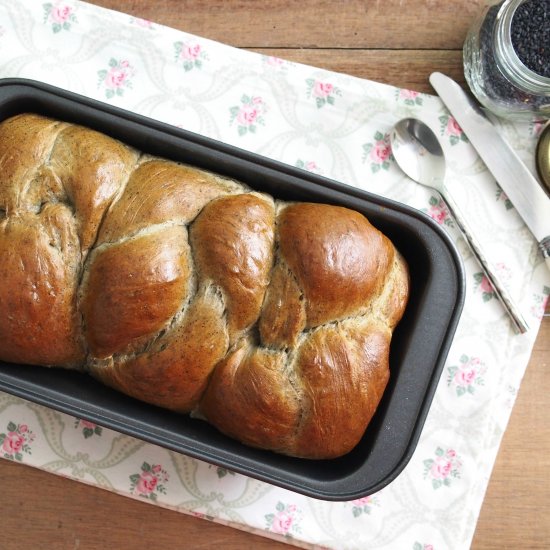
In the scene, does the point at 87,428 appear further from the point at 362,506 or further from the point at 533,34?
the point at 533,34

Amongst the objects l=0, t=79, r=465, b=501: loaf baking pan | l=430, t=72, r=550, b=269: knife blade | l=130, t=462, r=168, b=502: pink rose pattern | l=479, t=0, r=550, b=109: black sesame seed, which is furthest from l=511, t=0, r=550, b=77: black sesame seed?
l=130, t=462, r=168, b=502: pink rose pattern

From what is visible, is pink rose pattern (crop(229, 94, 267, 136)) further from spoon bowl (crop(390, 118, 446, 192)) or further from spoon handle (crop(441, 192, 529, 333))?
spoon handle (crop(441, 192, 529, 333))

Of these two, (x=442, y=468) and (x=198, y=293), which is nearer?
(x=198, y=293)

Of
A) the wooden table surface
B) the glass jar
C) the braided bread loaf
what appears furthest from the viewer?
the wooden table surface

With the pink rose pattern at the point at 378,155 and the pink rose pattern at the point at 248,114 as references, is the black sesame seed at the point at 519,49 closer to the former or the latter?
the pink rose pattern at the point at 378,155

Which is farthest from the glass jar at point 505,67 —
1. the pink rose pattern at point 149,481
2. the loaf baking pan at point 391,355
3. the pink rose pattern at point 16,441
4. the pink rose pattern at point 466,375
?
the pink rose pattern at point 16,441

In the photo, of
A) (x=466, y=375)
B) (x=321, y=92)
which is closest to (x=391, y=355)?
(x=466, y=375)

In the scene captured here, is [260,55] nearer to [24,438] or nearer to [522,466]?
[24,438]
